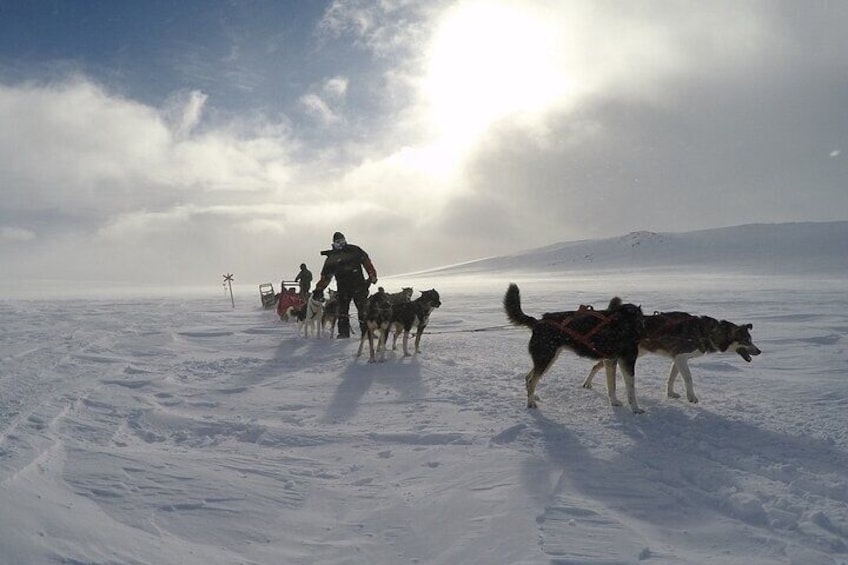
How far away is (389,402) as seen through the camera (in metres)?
5.70

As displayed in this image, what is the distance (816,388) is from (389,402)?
4347mm

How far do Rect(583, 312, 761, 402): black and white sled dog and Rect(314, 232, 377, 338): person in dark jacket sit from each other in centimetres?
619

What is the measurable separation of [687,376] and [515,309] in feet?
6.01

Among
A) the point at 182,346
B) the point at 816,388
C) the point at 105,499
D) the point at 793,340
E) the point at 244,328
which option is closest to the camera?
the point at 105,499

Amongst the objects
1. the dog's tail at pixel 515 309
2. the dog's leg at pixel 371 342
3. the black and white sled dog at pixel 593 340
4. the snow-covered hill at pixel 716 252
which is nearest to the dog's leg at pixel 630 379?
the black and white sled dog at pixel 593 340

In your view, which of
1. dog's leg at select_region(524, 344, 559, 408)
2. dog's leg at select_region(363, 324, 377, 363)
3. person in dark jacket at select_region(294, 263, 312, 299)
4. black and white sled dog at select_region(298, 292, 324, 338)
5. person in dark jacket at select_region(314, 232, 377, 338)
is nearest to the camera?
dog's leg at select_region(524, 344, 559, 408)

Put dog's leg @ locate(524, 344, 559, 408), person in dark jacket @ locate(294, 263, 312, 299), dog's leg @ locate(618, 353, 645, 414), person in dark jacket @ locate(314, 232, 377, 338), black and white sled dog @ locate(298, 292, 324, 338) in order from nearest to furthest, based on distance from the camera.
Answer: dog's leg @ locate(618, 353, 645, 414) < dog's leg @ locate(524, 344, 559, 408) < person in dark jacket @ locate(314, 232, 377, 338) < black and white sled dog @ locate(298, 292, 324, 338) < person in dark jacket @ locate(294, 263, 312, 299)

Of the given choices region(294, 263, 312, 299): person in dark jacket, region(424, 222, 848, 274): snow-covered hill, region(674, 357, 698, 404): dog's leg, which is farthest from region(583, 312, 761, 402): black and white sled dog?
region(424, 222, 848, 274): snow-covered hill

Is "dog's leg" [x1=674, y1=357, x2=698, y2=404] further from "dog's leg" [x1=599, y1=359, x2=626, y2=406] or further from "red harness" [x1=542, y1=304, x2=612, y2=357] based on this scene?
"red harness" [x1=542, y1=304, x2=612, y2=357]

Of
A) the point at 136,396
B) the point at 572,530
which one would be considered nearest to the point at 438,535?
the point at 572,530

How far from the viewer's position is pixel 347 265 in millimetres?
10859

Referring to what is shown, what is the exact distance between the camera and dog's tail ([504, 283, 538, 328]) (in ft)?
18.1

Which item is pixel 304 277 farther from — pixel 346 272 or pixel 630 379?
pixel 630 379

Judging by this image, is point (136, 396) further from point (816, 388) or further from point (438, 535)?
point (816, 388)
